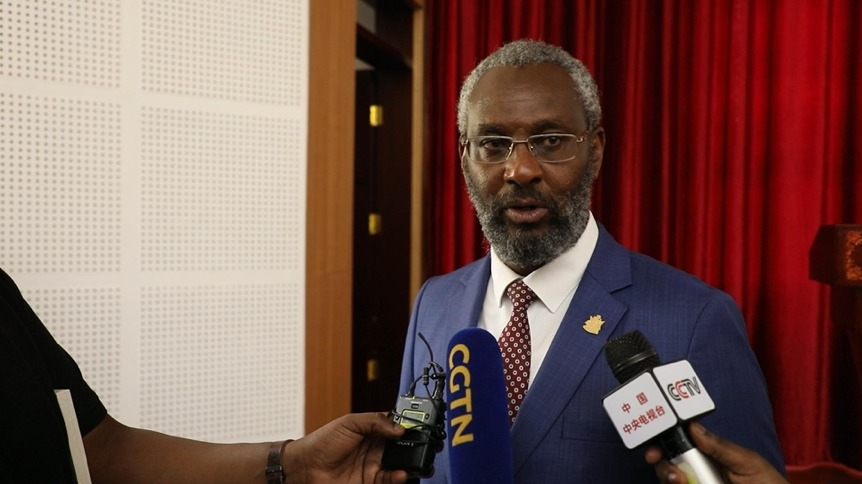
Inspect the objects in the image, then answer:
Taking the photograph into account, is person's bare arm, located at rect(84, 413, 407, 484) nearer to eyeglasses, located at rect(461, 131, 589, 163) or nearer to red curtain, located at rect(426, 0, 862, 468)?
A: eyeglasses, located at rect(461, 131, 589, 163)

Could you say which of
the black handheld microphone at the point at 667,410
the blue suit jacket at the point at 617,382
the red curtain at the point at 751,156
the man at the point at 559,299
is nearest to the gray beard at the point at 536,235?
the man at the point at 559,299

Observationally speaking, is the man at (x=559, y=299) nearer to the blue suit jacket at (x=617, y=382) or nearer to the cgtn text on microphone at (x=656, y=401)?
the blue suit jacket at (x=617, y=382)

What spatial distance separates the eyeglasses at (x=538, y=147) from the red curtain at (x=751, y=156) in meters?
2.03

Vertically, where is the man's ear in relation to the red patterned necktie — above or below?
above

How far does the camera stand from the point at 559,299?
136cm

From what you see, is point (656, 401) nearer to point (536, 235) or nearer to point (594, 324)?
point (594, 324)

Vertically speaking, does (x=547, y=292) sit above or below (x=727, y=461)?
above

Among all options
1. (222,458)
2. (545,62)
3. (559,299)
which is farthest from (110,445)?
(545,62)

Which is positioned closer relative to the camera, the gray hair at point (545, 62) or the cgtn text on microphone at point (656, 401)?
the cgtn text on microphone at point (656, 401)

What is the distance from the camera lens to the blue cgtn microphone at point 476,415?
910 mm

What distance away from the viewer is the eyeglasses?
4.52 ft

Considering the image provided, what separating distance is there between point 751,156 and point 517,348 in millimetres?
2276

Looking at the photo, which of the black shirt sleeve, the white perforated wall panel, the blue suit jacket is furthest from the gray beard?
the white perforated wall panel

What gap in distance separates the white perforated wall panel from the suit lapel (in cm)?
176
